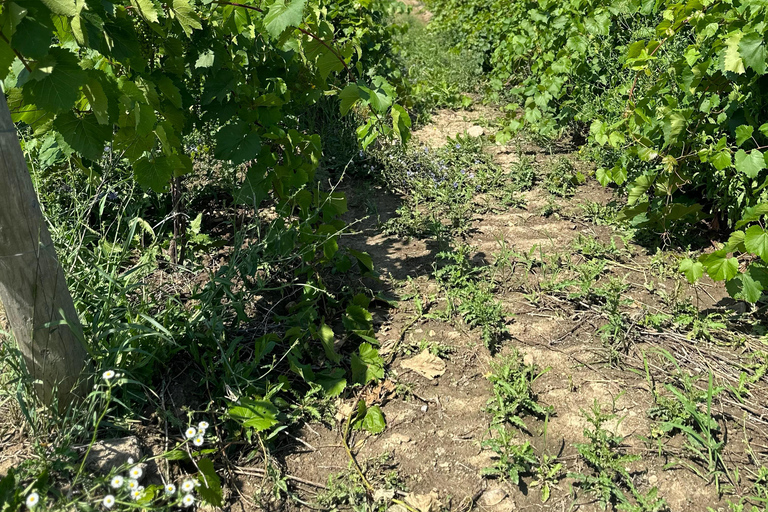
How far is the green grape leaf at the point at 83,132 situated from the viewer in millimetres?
1841

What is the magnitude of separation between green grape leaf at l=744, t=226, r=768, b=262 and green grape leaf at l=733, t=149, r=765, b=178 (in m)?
0.30

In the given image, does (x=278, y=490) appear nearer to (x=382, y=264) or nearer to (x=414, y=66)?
(x=382, y=264)

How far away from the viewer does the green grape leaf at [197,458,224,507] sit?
1.97 metres

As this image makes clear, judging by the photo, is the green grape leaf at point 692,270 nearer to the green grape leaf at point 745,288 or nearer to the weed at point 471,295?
the green grape leaf at point 745,288

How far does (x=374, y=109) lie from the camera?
2451mm

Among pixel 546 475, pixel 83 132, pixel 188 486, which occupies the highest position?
pixel 83 132

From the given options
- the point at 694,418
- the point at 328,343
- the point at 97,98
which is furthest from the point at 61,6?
the point at 694,418

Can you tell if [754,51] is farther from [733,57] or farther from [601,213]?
[601,213]

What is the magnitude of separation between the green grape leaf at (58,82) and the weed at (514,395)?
1787mm

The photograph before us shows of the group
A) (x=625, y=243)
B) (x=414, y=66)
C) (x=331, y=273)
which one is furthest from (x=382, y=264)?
(x=414, y=66)

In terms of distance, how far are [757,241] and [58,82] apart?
8.34 feet

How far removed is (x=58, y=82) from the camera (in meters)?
1.60

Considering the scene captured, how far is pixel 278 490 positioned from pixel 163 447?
416 millimetres

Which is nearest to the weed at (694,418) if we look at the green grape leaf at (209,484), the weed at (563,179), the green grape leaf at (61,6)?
the green grape leaf at (209,484)
